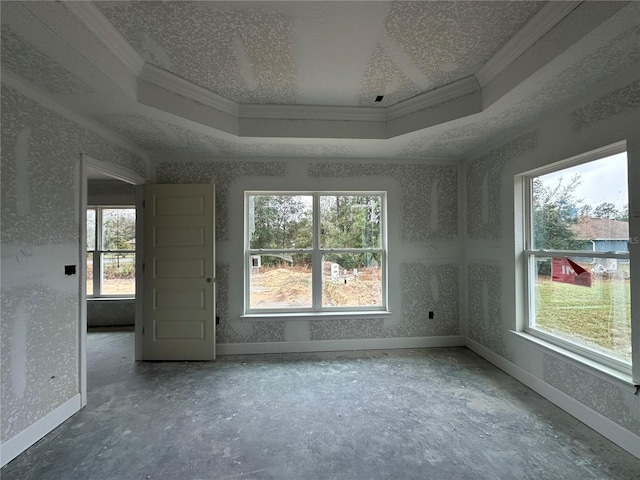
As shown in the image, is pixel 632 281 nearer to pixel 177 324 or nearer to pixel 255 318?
pixel 255 318

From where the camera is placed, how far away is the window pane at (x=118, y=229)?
16.4ft

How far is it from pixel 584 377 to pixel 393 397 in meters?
1.40

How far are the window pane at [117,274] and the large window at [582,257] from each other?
5868 millimetres

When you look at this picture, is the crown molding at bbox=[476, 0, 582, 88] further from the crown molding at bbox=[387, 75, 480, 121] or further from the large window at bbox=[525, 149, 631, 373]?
the large window at bbox=[525, 149, 631, 373]

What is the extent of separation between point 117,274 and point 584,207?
6374 millimetres

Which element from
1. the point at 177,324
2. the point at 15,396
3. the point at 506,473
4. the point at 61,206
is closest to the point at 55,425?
the point at 15,396

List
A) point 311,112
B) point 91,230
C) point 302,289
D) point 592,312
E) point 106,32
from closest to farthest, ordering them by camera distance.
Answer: point 106,32
point 592,312
point 311,112
point 302,289
point 91,230

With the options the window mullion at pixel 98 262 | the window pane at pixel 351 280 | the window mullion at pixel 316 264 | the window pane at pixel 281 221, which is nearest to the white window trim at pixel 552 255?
the window pane at pixel 351 280

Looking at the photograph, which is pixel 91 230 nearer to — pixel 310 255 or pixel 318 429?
pixel 310 255

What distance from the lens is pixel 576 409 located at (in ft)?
6.93

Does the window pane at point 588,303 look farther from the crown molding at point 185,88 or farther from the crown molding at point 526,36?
the crown molding at point 185,88

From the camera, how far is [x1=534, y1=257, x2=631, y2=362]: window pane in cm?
196

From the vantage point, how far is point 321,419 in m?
2.11

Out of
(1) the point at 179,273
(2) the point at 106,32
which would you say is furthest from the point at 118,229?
(2) the point at 106,32
